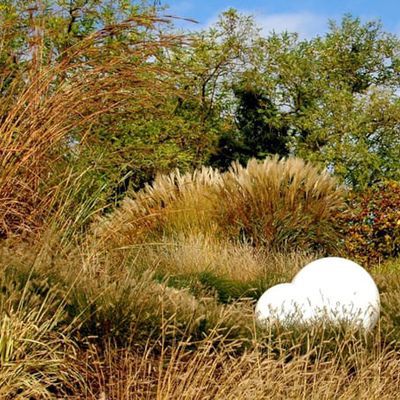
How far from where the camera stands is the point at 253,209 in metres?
9.82

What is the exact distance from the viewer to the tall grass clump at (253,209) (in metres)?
9.77

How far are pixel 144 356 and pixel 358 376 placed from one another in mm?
1055

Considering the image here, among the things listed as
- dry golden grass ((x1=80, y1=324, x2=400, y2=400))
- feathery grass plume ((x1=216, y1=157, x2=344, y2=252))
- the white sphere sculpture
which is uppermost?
feathery grass plume ((x1=216, y1=157, x2=344, y2=252))

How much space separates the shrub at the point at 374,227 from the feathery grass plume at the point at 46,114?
4.94m

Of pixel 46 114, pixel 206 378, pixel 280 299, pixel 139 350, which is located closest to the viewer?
pixel 206 378

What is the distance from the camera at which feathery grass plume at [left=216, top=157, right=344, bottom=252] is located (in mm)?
9781

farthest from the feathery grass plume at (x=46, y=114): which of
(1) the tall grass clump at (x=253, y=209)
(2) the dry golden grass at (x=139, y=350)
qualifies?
(1) the tall grass clump at (x=253, y=209)

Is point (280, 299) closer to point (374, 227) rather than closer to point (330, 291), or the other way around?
point (330, 291)

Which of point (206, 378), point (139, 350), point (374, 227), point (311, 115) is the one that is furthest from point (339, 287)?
point (311, 115)

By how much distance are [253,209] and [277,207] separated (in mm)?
290

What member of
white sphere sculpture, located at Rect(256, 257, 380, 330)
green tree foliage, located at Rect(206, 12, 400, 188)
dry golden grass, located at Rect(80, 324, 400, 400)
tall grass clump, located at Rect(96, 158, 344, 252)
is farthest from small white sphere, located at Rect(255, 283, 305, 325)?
green tree foliage, located at Rect(206, 12, 400, 188)

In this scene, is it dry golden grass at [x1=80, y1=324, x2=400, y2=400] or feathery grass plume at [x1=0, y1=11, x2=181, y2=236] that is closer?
dry golden grass at [x1=80, y1=324, x2=400, y2=400]

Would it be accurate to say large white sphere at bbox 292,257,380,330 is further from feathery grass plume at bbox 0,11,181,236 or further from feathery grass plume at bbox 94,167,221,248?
feathery grass plume at bbox 94,167,221,248

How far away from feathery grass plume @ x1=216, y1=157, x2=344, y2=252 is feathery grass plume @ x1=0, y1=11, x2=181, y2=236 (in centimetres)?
330
